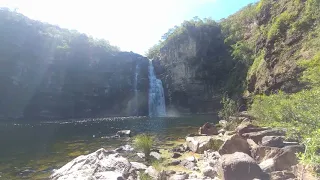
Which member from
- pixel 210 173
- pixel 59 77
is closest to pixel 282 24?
pixel 210 173

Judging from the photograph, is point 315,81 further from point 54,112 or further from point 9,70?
point 9,70

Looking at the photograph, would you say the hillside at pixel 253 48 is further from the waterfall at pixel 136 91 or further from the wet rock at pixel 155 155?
the wet rock at pixel 155 155

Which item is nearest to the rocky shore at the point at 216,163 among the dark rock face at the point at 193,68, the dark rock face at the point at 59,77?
the dark rock face at the point at 59,77

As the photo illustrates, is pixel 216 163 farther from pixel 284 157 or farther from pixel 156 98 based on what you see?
pixel 156 98

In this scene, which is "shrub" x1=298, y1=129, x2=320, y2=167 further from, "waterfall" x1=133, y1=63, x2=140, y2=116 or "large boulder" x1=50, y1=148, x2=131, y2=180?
"waterfall" x1=133, y1=63, x2=140, y2=116

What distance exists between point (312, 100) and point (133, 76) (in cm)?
7288

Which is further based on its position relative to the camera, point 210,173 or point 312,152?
point 210,173

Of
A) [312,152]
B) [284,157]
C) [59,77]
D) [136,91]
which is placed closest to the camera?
[312,152]

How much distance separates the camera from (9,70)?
75062 millimetres

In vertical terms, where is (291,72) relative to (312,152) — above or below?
above

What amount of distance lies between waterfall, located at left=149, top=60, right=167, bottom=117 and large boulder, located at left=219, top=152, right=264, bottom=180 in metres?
65.0

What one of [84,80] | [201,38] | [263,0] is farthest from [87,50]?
[263,0]

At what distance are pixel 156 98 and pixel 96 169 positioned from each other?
63.6 m

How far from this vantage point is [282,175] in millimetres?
9422
